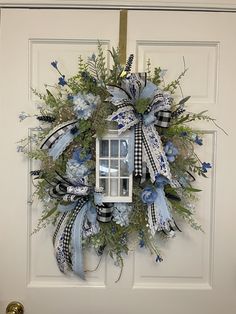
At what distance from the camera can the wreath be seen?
3.64 ft

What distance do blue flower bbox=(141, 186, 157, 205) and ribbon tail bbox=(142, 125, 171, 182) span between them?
0.15 ft

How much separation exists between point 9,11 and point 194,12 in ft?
2.41

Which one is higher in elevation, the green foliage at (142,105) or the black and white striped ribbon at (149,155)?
the green foliage at (142,105)

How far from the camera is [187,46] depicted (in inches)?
50.3

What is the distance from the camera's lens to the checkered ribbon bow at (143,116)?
1091 millimetres

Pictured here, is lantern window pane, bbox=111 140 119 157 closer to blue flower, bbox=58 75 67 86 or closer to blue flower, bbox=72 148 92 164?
blue flower, bbox=72 148 92 164

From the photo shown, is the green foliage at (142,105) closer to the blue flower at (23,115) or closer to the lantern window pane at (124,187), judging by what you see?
the lantern window pane at (124,187)

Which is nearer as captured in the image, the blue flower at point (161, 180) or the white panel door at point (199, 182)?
the blue flower at point (161, 180)

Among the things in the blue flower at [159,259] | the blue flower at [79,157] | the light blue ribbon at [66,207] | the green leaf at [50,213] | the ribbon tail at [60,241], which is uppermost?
the blue flower at [79,157]

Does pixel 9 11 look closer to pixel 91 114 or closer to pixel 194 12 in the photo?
pixel 91 114

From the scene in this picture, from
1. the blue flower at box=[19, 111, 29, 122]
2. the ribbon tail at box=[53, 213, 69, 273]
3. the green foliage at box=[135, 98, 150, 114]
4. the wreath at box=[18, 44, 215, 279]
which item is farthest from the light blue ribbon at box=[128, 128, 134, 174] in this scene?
the blue flower at box=[19, 111, 29, 122]

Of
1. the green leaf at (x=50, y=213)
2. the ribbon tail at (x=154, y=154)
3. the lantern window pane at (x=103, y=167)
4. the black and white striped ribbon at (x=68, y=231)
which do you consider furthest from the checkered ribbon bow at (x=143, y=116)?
the green leaf at (x=50, y=213)

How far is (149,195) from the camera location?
43.6 inches

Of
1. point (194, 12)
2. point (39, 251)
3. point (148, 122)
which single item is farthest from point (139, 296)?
point (194, 12)
